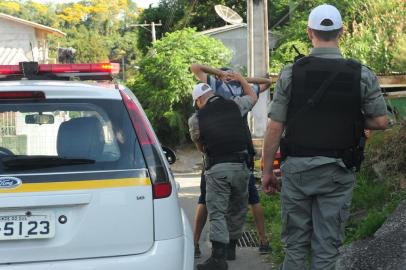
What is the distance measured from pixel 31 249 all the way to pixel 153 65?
1820 cm

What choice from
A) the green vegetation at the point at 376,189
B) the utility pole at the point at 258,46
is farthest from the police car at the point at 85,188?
the utility pole at the point at 258,46

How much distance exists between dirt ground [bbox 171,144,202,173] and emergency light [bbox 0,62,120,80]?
1281 cm

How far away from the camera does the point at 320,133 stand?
379cm

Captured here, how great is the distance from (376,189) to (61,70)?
12.3ft

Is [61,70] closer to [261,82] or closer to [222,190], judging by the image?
[222,190]

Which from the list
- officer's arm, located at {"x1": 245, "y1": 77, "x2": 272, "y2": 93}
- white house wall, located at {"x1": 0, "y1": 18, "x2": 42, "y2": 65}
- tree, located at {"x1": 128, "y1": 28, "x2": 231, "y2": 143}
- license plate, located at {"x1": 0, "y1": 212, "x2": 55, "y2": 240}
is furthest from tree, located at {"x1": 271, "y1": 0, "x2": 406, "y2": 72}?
white house wall, located at {"x1": 0, "y1": 18, "x2": 42, "y2": 65}

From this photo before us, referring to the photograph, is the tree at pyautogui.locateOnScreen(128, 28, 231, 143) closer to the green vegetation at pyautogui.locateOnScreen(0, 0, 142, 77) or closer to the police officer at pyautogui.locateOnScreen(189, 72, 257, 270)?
the police officer at pyautogui.locateOnScreen(189, 72, 257, 270)

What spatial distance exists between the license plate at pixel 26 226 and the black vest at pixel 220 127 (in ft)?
8.49

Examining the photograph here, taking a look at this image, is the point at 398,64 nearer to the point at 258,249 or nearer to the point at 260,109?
the point at 260,109

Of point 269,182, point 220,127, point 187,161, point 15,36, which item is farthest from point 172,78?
point 15,36

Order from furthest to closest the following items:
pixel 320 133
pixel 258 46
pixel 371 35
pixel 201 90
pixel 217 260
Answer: pixel 371 35, pixel 258 46, pixel 201 90, pixel 217 260, pixel 320 133

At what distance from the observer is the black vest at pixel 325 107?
3750 millimetres

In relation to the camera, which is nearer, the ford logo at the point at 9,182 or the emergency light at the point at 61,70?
the ford logo at the point at 9,182

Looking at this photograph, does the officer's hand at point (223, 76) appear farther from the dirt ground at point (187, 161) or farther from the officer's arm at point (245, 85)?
the dirt ground at point (187, 161)
